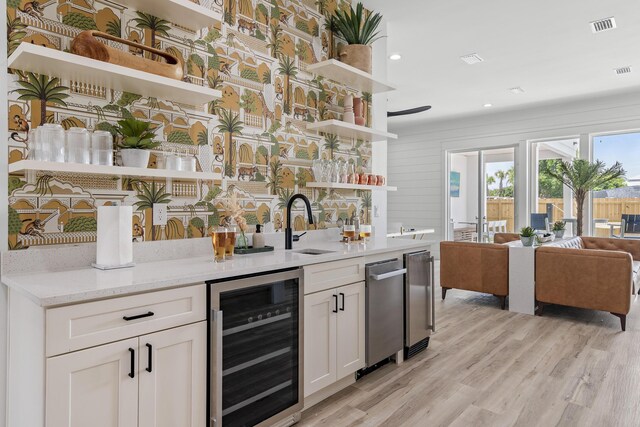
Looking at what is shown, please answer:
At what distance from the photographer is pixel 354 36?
3480 mm

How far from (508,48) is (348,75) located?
8.62 ft

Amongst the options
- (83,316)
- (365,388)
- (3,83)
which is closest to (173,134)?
(3,83)

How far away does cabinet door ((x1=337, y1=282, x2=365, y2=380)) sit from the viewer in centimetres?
252

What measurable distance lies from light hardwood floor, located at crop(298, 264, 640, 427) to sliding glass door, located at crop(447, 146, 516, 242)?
414cm

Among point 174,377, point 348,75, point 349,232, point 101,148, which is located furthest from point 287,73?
point 174,377

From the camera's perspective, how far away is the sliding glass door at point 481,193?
26.5ft

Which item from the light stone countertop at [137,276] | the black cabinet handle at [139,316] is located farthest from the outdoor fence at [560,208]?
the black cabinet handle at [139,316]

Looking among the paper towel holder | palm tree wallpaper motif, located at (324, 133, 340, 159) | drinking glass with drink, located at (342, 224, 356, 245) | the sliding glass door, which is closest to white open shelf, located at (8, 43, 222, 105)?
the paper towel holder

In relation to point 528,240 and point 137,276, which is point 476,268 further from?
point 137,276

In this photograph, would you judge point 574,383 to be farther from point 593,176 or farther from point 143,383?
point 593,176

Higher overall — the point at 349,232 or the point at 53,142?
the point at 53,142

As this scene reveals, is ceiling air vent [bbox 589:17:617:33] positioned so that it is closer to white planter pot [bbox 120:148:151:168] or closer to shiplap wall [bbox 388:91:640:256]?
shiplap wall [bbox 388:91:640:256]

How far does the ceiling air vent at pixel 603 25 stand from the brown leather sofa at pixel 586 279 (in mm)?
2321

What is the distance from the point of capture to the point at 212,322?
179 centimetres
